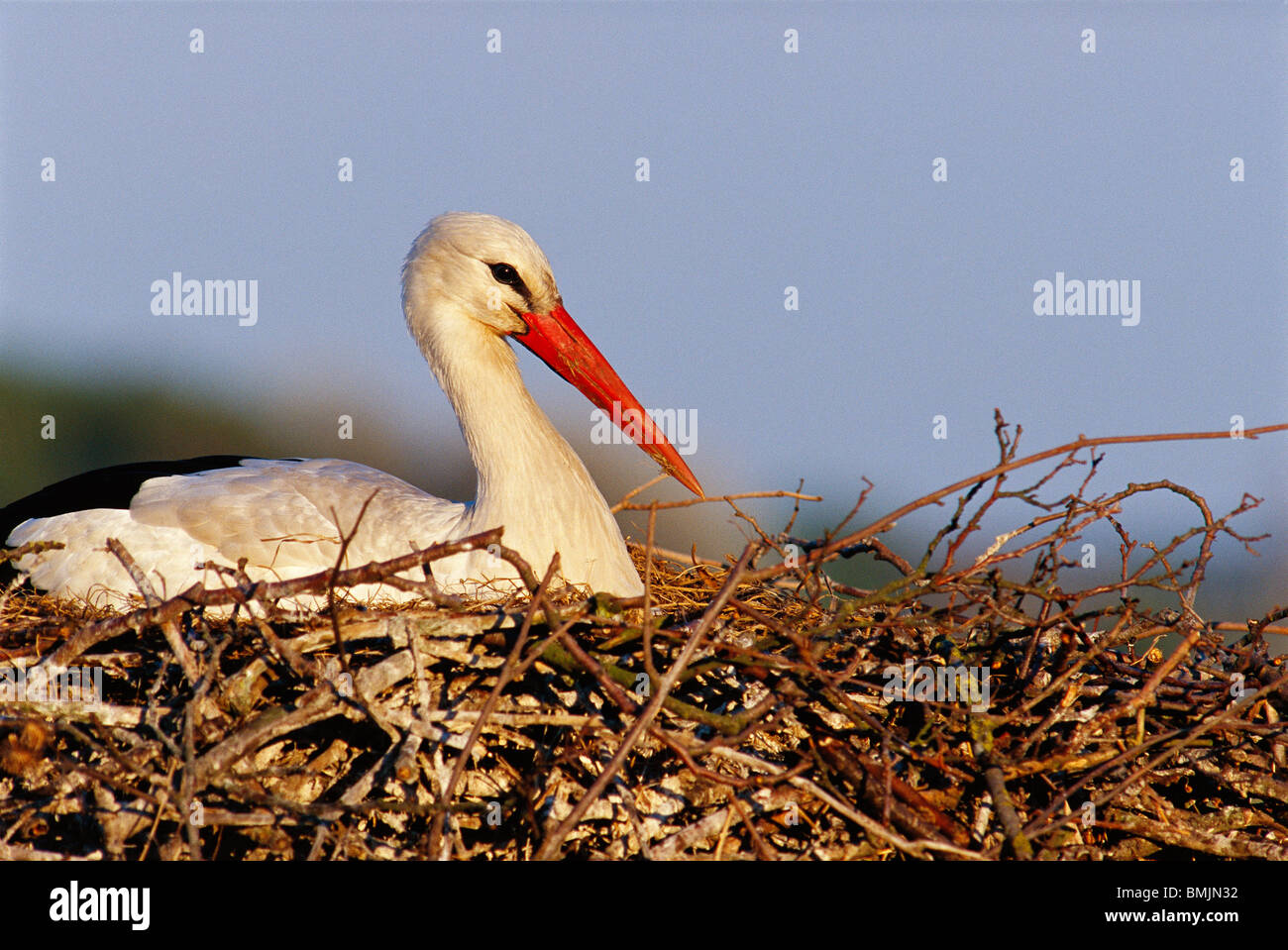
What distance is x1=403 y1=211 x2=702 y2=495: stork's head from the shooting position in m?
3.59

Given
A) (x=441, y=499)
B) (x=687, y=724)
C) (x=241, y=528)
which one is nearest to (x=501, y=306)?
(x=441, y=499)

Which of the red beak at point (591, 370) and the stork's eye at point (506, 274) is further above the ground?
the stork's eye at point (506, 274)

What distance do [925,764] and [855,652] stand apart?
0.92ft

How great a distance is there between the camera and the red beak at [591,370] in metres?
3.67

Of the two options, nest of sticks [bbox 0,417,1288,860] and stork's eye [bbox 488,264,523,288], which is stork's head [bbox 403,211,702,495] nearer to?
stork's eye [bbox 488,264,523,288]

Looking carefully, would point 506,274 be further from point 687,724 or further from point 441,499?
point 687,724

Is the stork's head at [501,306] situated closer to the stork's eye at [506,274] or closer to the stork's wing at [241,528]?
the stork's eye at [506,274]

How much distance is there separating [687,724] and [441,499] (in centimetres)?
145

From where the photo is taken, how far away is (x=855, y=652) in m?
2.59

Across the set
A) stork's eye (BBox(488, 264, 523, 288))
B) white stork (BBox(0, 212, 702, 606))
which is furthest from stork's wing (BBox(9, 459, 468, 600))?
stork's eye (BBox(488, 264, 523, 288))

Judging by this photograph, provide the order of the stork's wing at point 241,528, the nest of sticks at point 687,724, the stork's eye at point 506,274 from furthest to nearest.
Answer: the stork's eye at point 506,274, the stork's wing at point 241,528, the nest of sticks at point 687,724

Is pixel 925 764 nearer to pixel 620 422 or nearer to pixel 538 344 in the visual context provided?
pixel 620 422

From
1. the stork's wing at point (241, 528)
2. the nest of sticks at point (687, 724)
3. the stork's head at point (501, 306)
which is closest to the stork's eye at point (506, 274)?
the stork's head at point (501, 306)
